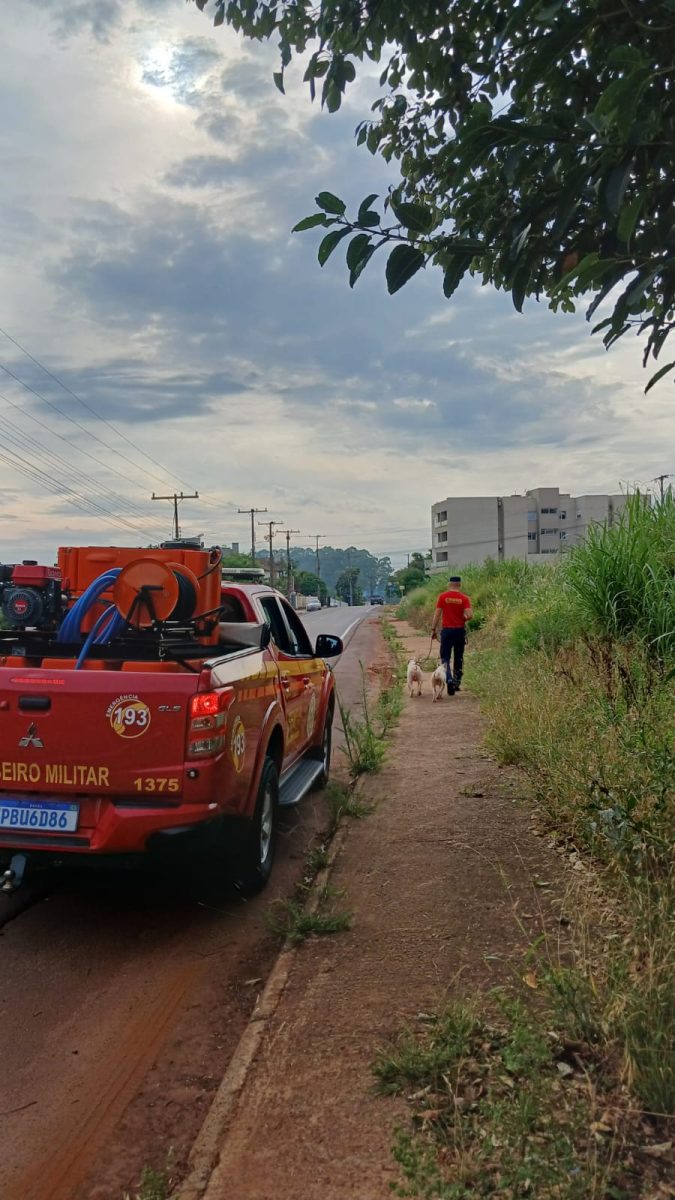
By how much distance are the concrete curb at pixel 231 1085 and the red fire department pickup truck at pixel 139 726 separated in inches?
27.7

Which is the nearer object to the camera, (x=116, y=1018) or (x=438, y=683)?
(x=116, y=1018)

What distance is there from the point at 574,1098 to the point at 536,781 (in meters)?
3.47

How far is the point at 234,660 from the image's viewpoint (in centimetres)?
457

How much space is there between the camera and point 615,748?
16.7 ft

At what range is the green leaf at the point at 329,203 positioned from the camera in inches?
88.8

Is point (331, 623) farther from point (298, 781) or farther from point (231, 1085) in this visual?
point (231, 1085)

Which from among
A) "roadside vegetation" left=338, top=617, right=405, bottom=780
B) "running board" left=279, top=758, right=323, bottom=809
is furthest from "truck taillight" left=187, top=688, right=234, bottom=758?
"roadside vegetation" left=338, top=617, right=405, bottom=780

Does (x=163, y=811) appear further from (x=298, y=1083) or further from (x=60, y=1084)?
(x=298, y=1083)

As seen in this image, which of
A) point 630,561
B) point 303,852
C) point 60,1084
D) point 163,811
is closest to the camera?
point 60,1084

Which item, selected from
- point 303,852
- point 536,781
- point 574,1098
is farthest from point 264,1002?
point 536,781

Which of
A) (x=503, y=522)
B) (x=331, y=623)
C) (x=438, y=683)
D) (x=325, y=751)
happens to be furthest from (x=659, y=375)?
(x=503, y=522)

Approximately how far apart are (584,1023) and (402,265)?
2543 millimetres

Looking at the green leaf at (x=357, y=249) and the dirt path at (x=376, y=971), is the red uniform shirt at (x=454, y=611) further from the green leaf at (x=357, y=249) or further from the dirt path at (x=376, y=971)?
the green leaf at (x=357, y=249)

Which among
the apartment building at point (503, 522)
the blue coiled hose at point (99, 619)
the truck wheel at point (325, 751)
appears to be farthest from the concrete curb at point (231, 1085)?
the apartment building at point (503, 522)
